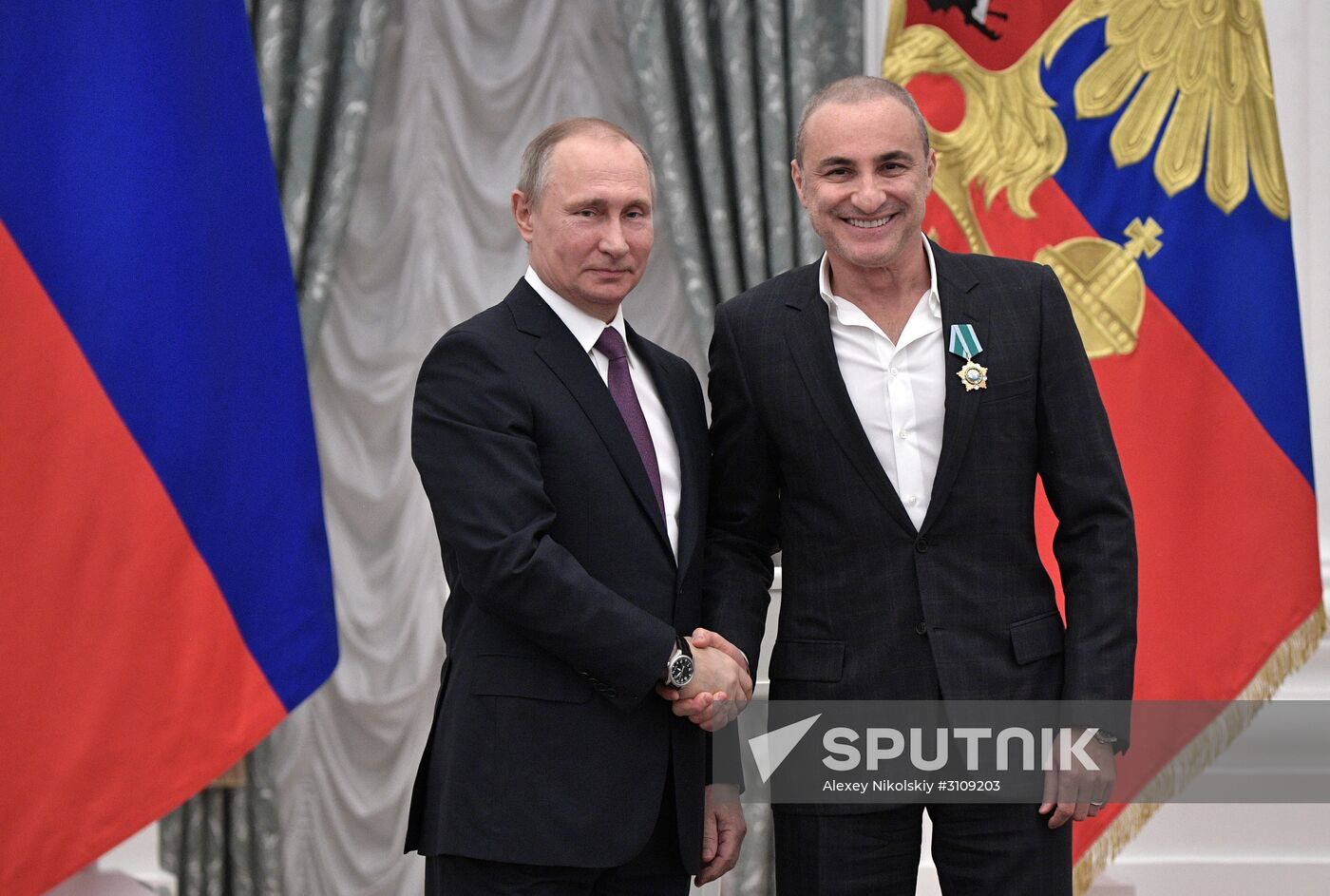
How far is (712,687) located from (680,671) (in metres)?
0.07

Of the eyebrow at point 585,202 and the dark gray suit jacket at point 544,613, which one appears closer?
the dark gray suit jacket at point 544,613

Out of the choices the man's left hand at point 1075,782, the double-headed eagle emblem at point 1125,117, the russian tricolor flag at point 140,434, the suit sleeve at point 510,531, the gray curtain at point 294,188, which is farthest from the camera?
the gray curtain at point 294,188

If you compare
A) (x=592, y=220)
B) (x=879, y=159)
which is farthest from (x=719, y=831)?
(x=879, y=159)

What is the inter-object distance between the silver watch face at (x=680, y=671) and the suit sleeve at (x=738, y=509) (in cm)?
20

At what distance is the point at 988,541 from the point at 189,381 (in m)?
1.80

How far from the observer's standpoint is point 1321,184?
3.55 m

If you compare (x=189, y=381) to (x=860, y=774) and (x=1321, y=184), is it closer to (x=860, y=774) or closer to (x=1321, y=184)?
(x=860, y=774)

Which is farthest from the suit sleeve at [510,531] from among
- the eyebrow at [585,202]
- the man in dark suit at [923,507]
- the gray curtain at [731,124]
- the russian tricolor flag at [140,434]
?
the gray curtain at [731,124]

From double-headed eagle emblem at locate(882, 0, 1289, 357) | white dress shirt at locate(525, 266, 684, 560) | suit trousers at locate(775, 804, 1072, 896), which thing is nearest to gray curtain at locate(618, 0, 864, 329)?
double-headed eagle emblem at locate(882, 0, 1289, 357)

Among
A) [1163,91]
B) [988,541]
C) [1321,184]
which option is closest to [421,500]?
[988,541]

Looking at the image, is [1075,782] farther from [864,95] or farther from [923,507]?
[864,95]

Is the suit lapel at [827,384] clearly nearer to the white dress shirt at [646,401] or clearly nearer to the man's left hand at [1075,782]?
the white dress shirt at [646,401]

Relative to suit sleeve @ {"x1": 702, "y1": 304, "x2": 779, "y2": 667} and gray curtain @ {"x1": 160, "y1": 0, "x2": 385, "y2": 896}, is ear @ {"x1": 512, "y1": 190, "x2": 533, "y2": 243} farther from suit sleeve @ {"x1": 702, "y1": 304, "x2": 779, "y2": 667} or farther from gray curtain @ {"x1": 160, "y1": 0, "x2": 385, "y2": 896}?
gray curtain @ {"x1": 160, "y1": 0, "x2": 385, "y2": 896}

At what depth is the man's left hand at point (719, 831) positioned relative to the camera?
2080 mm
